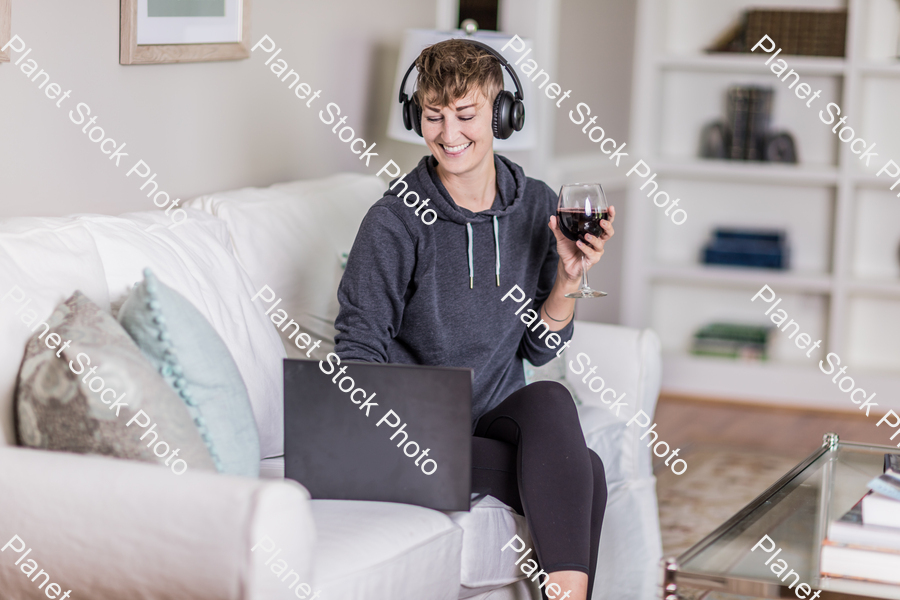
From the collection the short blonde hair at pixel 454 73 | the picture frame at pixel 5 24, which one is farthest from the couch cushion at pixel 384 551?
the picture frame at pixel 5 24

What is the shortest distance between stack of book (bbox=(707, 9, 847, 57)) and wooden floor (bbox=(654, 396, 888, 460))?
1.35 m

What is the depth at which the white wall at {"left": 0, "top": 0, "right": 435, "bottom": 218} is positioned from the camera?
1685 mm

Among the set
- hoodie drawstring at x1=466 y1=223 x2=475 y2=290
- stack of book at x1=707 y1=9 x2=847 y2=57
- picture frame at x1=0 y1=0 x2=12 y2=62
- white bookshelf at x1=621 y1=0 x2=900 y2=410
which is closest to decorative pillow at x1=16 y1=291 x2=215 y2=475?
picture frame at x1=0 y1=0 x2=12 y2=62

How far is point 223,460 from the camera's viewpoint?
134cm

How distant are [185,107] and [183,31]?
155 mm

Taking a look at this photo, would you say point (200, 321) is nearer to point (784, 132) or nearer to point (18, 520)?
point (18, 520)

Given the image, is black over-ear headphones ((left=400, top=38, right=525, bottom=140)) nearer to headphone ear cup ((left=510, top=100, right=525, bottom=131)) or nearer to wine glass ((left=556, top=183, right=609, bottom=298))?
headphone ear cup ((left=510, top=100, right=525, bottom=131))

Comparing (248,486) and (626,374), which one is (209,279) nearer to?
(248,486)

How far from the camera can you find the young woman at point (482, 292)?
1.58m

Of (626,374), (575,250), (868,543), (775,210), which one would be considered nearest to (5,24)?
(575,250)

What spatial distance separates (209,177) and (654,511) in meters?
1.23

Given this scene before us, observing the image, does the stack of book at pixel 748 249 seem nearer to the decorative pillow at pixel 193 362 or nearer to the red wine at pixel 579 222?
the red wine at pixel 579 222

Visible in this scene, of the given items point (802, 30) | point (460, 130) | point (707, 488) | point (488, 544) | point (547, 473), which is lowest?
point (707, 488)

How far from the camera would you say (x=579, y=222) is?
64.9 inches
